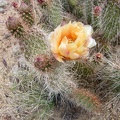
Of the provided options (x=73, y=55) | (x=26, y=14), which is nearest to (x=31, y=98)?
(x=26, y=14)

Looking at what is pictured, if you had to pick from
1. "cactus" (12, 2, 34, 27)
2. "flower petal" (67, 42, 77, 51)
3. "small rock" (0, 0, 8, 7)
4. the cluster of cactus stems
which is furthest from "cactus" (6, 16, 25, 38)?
"small rock" (0, 0, 8, 7)

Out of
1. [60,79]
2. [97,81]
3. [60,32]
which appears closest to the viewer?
[60,32]

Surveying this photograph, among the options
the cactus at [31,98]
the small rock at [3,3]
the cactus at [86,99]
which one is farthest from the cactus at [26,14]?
the small rock at [3,3]

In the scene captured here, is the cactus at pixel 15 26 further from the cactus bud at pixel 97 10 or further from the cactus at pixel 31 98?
the cactus bud at pixel 97 10

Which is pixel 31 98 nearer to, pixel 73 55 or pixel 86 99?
pixel 86 99

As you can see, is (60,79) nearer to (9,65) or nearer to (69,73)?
(69,73)

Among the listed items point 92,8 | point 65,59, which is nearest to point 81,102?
point 65,59
